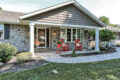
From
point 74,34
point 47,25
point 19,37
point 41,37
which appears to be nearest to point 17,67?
point 19,37

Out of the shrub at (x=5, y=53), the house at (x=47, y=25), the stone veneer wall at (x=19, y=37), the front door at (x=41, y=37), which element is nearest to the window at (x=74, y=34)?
the house at (x=47, y=25)

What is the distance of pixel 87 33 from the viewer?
421 inches

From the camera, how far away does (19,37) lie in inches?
313

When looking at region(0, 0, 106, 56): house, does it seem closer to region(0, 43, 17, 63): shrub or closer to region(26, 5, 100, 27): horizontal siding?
region(26, 5, 100, 27): horizontal siding

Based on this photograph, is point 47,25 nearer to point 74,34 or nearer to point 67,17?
point 67,17

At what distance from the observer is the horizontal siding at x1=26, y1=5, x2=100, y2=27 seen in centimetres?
632

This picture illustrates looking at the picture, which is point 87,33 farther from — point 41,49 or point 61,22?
→ point 41,49

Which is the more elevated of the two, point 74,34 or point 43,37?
point 74,34

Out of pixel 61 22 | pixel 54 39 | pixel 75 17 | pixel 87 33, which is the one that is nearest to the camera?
pixel 61 22

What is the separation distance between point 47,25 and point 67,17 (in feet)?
7.08

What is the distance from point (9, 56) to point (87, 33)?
8890mm

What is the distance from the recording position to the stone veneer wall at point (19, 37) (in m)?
7.64

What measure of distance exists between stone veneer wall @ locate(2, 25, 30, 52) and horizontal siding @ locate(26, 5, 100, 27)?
2.86 metres

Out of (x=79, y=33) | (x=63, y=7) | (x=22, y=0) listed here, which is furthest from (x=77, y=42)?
(x=22, y=0)
